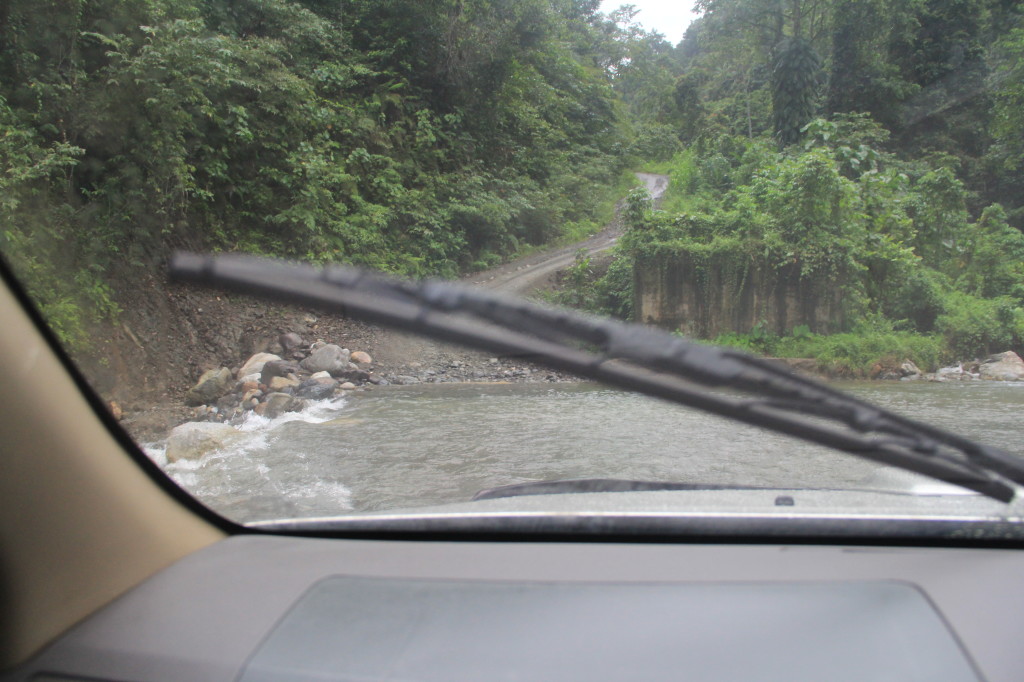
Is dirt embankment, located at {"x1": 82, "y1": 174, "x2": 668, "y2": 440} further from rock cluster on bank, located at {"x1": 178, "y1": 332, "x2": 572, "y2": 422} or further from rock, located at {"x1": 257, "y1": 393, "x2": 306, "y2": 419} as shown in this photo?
rock, located at {"x1": 257, "y1": 393, "x2": 306, "y2": 419}

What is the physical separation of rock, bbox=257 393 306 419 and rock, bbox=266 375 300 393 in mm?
41

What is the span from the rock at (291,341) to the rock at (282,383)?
0.65 ft

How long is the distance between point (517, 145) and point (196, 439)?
81.2 inches

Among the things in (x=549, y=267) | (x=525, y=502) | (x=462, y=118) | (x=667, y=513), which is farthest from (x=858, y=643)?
(x=462, y=118)

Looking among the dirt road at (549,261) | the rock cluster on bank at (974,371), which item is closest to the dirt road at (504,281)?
the dirt road at (549,261)

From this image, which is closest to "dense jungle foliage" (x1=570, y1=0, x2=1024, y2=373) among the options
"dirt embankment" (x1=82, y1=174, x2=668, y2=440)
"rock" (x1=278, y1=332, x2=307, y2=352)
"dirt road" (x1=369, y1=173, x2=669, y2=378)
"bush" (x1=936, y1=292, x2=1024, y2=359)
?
"bush" (x1=936, y1=292, x2=1024, y2=359)

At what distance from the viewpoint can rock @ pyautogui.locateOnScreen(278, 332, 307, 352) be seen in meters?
3.13

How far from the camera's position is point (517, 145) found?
12.2 feet

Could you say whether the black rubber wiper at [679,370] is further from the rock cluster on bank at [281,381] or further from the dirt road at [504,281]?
the rock cluster on bank at [281,381]

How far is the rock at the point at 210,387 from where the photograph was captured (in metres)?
3.68

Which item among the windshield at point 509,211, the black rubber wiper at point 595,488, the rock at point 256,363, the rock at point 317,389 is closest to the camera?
the black rubber wiper at point 595,488

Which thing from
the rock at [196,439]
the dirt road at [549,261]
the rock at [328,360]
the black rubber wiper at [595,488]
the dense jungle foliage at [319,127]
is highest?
the dense jungle foliage at [319,127]

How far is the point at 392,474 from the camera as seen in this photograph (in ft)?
8.57

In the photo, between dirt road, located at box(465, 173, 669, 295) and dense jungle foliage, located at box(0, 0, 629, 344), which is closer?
dirt road, located at box(465, 173, 669, 295)
